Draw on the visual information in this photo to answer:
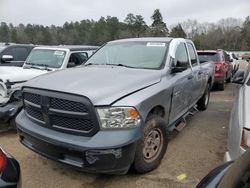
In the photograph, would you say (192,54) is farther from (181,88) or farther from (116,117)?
(116,117)

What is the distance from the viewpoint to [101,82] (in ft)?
12.7

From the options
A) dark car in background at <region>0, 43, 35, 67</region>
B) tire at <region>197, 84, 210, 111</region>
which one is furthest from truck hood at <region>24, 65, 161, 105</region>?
dark car in background at <region>0, 43, 35, 67</region>

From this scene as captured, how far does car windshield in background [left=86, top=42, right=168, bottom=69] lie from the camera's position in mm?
4801

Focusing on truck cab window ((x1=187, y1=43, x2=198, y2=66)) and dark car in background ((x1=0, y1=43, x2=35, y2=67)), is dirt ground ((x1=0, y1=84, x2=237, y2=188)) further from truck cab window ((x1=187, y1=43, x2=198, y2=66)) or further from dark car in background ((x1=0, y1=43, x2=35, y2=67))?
dark car in background ((x1=0, y1=43, x2=35, y2=67))

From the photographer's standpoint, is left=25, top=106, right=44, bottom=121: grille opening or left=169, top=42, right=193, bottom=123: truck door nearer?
left=25, top=106, right=44, bottom=121: grille opening

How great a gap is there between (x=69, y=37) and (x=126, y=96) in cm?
5633

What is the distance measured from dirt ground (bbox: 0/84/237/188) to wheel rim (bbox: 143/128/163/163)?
234 mm

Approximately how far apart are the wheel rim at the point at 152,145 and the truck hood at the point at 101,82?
67cm

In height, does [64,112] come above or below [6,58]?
below

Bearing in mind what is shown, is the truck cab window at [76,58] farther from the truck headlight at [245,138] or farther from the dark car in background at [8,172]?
the truck headlight at [245,138]

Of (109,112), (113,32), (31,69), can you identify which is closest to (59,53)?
(31,69)

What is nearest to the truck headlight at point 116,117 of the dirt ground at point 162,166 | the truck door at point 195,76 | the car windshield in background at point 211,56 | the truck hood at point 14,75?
the dirt ground at point 162,166

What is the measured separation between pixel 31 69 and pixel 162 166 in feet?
13.2

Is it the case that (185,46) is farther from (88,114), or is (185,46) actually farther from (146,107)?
(88,114)
